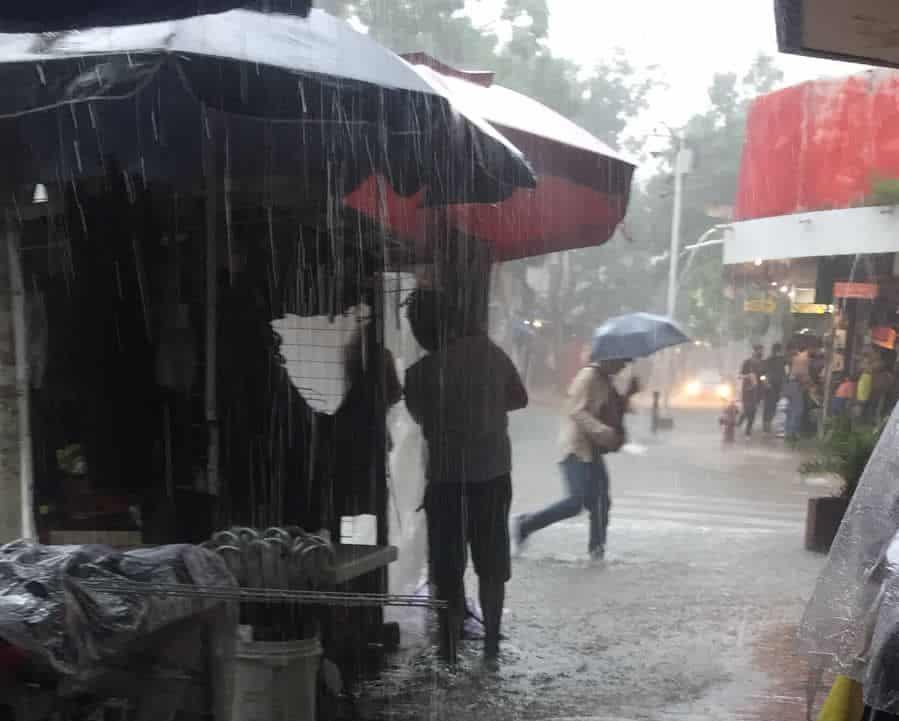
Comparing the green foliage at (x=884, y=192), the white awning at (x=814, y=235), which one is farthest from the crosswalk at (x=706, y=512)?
the green foliage at (x=884, y=192)

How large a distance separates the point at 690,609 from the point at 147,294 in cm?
267

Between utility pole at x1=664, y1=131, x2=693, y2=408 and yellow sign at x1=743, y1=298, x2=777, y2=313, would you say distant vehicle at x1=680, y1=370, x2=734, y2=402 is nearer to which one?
utility pole at x1=664, y1=131, x2=693, y2=408

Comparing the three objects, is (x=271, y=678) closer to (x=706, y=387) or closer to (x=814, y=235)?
(x=706, y=387)

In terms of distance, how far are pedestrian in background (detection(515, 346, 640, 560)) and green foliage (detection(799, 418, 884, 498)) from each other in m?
1.02

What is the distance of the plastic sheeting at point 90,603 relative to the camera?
2.16m

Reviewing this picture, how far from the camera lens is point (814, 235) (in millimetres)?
4406

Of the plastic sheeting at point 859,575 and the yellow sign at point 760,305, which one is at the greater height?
the yellow sign at point 760,305

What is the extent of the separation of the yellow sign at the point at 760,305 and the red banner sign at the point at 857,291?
0.41 meters

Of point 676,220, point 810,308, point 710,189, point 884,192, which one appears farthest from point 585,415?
point 884,192

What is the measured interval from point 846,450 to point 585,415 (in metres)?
1.29

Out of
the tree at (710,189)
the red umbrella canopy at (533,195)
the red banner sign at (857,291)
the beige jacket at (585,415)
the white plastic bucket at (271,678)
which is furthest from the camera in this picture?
the red banner sign at (857,291)

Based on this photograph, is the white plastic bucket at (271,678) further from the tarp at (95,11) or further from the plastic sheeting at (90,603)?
the tarp at (95,11)

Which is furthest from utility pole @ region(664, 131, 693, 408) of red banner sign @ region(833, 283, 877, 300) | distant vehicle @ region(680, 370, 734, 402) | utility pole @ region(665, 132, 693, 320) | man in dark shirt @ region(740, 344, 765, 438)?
red banner sign @ region(833, 283, 877, 300)

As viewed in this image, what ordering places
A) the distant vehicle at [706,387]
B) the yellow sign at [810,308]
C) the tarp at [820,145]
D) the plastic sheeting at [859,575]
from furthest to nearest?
1. the yellow sign at [810,308]
2. the distant vehicle at [706,387]
3. the tarp at [820,145]
4. the plastic sheeting at [859,575]
